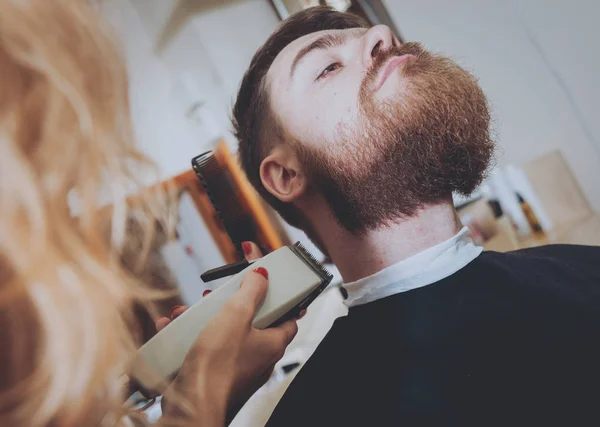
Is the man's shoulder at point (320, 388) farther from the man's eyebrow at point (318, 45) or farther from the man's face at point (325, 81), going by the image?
the man's eyebrow at point (318, 45)

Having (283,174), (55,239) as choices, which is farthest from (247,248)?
(55,239)

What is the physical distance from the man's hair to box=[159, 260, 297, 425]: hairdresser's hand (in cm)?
48

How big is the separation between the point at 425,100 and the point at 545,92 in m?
1.16

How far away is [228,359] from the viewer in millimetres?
475

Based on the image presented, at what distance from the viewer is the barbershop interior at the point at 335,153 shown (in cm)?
78

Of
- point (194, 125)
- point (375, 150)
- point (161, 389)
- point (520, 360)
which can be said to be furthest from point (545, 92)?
point (161, 389)

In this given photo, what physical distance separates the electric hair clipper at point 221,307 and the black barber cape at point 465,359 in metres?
0.19

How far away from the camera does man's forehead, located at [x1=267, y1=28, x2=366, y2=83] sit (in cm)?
93

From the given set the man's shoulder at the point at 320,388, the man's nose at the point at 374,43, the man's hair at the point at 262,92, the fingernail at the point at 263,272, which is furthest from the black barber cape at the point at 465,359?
the man's nose at the point at 374,43

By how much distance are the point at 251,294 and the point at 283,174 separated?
44cm

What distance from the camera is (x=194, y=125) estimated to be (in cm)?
159

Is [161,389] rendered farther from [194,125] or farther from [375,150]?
[194,125]

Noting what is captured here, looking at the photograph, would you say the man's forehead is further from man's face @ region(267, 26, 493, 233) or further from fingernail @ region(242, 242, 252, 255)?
fingernail @ region(242, 242, 252, 255)

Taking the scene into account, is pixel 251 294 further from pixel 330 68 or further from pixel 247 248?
pixel 330 68
